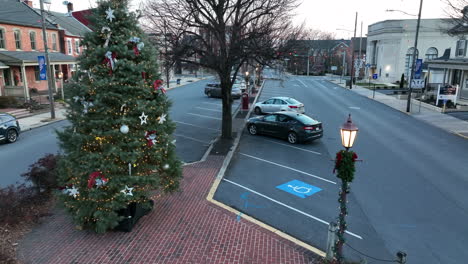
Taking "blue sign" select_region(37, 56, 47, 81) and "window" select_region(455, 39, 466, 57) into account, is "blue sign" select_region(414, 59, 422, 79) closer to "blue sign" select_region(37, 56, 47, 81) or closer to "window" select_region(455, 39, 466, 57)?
"window" select_region(455, 39, 466, 57)

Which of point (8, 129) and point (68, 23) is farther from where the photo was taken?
point (68, 23)

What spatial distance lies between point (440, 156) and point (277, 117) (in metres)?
7.62

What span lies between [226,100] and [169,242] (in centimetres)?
1011

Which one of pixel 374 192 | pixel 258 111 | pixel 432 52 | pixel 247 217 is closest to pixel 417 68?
pixel 258 111

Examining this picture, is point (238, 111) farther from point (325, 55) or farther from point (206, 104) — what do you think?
point (325, 55)

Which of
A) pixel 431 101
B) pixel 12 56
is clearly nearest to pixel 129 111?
pixel 12 56

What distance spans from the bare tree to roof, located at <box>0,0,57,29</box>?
2096 centimetres

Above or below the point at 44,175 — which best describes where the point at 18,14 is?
above

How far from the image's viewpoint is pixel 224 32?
15.2m

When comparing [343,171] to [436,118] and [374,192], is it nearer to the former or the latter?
[374,192]

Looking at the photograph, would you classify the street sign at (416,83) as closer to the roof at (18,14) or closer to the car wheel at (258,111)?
the car wheel at (258,111)

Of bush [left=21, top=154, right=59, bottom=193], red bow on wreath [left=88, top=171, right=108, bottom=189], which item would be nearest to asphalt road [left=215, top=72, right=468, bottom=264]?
red bow on wreath [left=88, top=171, right=108, bottom=189]

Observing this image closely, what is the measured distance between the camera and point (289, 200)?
10016mm

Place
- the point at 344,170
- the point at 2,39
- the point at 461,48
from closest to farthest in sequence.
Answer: the point at 344,170, the point at 2,39, the point at 461,48
